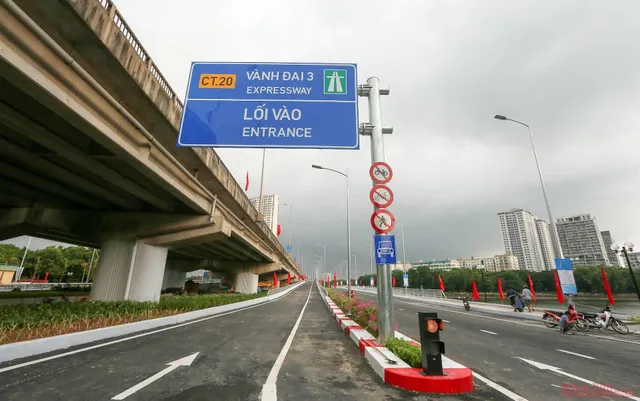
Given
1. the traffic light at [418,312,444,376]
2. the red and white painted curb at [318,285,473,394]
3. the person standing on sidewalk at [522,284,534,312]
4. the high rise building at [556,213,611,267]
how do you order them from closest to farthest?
the red and white painted curb at [318,285,473,394] < the traffic light at [418,312,444,376] < the person standing on sidewalk at [522,284,534,312] < the high rise building at [556,213,611,267]

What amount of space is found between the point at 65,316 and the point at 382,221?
10083mm

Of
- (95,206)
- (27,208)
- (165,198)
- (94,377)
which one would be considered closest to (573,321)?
(94,377)

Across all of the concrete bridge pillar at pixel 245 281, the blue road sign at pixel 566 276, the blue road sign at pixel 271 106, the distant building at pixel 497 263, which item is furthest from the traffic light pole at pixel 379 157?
the distant building at pixel 497 263

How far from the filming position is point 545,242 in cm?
9794

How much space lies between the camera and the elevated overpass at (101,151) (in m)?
5.98

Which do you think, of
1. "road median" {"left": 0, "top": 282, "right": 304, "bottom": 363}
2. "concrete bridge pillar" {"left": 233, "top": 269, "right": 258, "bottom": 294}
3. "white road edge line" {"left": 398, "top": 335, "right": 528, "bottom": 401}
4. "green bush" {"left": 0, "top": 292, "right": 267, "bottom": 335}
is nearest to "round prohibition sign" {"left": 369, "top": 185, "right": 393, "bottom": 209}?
"white road edge line" {"left": 398, "top": 335, "right": 528, "bottom": 401}

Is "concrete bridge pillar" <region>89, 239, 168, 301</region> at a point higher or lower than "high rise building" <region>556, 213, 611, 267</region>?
lower

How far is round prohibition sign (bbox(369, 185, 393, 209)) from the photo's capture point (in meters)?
6.79

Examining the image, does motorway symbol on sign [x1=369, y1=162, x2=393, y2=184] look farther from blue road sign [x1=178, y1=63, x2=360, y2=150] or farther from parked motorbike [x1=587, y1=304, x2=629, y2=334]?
parked motorbike [x1=587, y1=304, x2=629, y2=334]

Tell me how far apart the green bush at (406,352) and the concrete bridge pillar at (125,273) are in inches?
570

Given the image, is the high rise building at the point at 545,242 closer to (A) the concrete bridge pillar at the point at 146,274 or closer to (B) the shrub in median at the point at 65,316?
(A) the concrete bridge pillar at the point at 146,274

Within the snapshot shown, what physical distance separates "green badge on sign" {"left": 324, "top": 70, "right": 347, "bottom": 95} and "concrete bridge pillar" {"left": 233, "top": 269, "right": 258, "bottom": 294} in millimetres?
40840

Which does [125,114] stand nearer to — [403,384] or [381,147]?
[381,147]

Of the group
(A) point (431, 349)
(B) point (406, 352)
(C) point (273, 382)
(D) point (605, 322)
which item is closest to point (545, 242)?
(D) point (605, 322)
